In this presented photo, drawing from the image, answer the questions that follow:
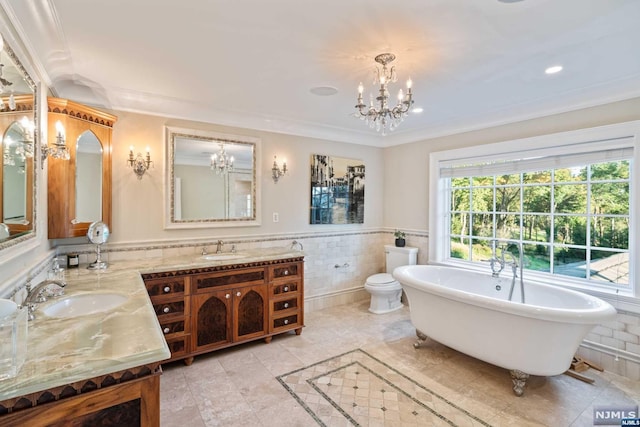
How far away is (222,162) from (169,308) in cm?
161

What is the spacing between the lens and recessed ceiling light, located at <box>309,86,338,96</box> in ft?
9.12

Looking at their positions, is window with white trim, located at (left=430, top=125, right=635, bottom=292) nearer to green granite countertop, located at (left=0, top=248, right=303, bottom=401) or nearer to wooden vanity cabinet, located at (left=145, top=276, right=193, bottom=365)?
wooden vanity cabinet, located at (left=145, top=276, right=193, bottom=365)

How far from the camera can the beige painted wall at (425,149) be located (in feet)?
9.12

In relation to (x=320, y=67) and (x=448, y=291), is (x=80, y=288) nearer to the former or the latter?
(x=320, y=67)

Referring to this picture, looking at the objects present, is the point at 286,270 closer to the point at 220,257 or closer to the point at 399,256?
the point at 220,257

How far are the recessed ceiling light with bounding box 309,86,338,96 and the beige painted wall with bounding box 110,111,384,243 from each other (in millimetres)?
1095

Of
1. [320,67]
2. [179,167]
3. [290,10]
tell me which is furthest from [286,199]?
[290,10]

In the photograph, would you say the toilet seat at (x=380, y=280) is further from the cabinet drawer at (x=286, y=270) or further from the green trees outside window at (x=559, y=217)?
the cabinet drawer at (x=286, y=270)

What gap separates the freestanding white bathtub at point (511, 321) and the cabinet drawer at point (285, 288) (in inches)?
41.6

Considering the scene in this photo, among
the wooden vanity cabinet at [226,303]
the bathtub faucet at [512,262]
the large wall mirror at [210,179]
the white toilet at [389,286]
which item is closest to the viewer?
the wooden vanity cabinet at [226,303]

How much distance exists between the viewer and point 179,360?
2.82 metres

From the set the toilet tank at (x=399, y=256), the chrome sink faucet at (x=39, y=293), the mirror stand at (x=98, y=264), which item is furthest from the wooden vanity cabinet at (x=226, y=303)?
the toilet tank at (x=399, y=256)

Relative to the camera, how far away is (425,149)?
14.1ft

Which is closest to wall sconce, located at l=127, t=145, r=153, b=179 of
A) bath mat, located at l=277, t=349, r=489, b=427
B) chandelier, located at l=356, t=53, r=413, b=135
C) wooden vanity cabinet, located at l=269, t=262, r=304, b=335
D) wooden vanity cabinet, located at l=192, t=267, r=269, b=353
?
wooden vanity cabinet, located at l=192, t=267, r=269, b=353
